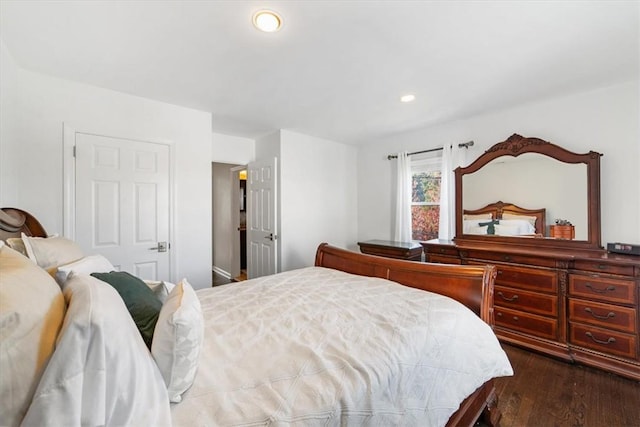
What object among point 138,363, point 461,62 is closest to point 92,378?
point 138,363

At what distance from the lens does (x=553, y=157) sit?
273 cm

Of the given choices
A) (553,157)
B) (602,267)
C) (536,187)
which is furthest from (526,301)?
(553,157)

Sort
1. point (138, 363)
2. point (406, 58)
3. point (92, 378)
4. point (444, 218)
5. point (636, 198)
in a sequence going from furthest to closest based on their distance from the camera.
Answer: point (444, 218), point (636, 198), point (406, 58), point (138, 363), point (92, 378)

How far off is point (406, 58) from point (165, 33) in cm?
165

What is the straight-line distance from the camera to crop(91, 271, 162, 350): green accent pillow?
→ 0.95 m

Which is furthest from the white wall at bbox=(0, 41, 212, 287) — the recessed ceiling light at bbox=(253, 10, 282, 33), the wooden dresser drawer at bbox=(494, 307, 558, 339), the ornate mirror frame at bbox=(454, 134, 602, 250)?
the wooden dresser drawer at bbox=(494, 307, 558, 339)

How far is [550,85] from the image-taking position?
8.06 ft

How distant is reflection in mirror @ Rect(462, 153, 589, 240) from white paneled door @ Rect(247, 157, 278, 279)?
2.49m

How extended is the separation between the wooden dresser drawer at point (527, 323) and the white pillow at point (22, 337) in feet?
10.6

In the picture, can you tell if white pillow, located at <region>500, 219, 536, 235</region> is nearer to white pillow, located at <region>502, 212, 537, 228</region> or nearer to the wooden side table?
white pillow, located at <region>502, 212, 537, 228</region>

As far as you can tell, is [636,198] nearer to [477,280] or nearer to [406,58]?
[477,280]

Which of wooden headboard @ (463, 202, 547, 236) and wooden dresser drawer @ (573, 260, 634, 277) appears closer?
wooden dresser drawer @ (573, 260, 634, 277)

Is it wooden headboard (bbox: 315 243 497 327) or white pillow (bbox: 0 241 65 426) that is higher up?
white pillow (bbox: 0 241 65 426)

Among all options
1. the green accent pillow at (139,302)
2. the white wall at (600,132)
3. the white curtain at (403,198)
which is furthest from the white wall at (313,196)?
the green accent pillow at (139,302)
